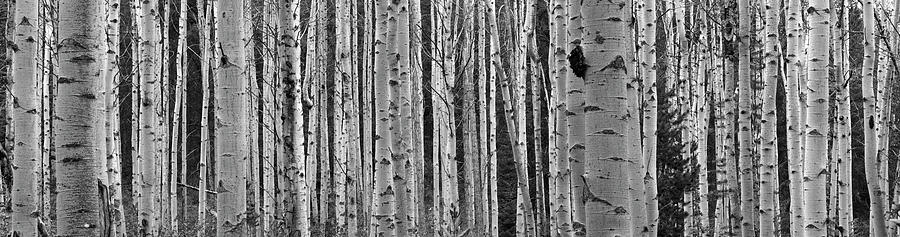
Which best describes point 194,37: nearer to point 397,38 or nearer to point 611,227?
point 397,38

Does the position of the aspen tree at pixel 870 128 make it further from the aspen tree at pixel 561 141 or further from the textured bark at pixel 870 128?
the aspen tree at pixel 561 141

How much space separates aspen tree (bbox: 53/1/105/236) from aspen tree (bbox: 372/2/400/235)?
2.75 meters

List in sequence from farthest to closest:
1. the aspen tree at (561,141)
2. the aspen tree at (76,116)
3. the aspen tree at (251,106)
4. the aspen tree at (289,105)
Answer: the aspen tree at (289,105) < the aspen tree at (561,141) < the aspen tree at (251,106) < the aspen tree at (76,116)

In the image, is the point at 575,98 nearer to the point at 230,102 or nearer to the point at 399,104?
the point at 230,102

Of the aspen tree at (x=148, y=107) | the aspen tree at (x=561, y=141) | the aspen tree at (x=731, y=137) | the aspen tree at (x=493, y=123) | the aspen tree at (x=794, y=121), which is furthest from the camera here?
the aspen tree at (x=493, y=123)

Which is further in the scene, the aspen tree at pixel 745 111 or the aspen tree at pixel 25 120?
the aspen tree at pixel 745 111

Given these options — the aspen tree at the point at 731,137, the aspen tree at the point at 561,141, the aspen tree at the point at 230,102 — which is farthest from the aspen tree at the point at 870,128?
the aspen tree at the point at 230,102

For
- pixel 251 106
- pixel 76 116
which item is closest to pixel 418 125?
pixel 251 106

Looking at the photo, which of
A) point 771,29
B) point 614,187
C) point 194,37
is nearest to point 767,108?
point 771,29

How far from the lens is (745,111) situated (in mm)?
6871

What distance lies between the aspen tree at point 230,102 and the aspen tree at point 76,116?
1.18 meters

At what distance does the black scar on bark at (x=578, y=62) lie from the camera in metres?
3.05

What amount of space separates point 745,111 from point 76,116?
506 cm

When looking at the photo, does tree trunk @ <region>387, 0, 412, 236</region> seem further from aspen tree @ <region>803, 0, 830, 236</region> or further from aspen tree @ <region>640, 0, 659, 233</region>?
aspen tree @ <region>803, 0, 830, 236</region>
